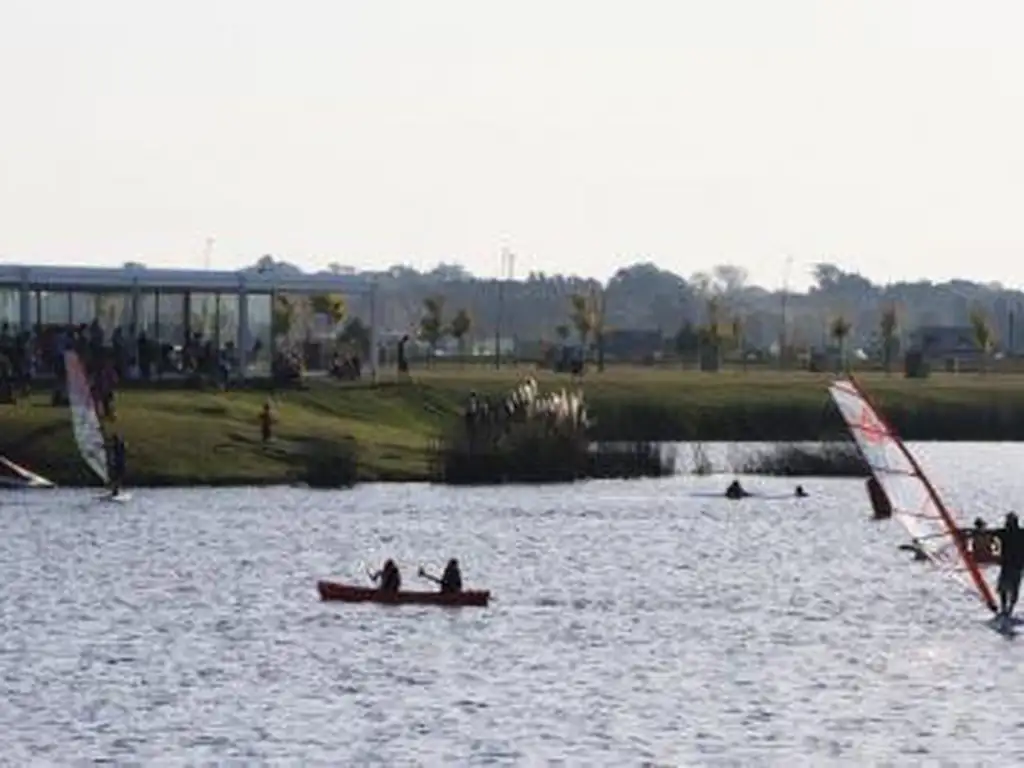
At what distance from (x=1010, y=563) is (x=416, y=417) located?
64.7 m

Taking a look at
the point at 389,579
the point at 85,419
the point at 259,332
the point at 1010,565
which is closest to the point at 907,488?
the point at 1010,565

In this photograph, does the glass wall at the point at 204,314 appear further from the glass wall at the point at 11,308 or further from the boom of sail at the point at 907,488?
the boom of sail at the point at 907,488

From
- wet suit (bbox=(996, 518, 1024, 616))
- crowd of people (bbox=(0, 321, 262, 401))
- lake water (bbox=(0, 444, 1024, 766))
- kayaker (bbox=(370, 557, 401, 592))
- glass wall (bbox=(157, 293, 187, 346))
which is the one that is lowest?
lake water (bbox=(0, 444, 1024, 766))

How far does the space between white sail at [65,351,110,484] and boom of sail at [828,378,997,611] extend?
3554cm

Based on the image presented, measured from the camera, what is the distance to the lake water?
54.4m

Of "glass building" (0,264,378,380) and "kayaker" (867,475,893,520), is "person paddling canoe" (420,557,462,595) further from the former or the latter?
"glass building" (0,264,378,380)

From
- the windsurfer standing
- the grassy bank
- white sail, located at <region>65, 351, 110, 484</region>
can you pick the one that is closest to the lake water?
the windsurfer standing

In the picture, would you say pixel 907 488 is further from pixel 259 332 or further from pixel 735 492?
pixel 259 332

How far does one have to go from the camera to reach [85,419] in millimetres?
105312

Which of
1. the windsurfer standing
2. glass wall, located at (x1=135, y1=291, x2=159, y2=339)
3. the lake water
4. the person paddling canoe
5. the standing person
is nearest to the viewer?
the lake water

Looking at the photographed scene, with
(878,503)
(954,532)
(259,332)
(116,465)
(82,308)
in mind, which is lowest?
(878,503)

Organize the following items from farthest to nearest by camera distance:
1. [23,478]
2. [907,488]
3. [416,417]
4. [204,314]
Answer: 1. [204,314]
2. [416,417]
3. [23,478]
4. [907,488]

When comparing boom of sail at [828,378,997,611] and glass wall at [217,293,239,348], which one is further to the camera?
glass wall at [217,293,239,348]

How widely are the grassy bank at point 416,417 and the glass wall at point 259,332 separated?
3.17m
